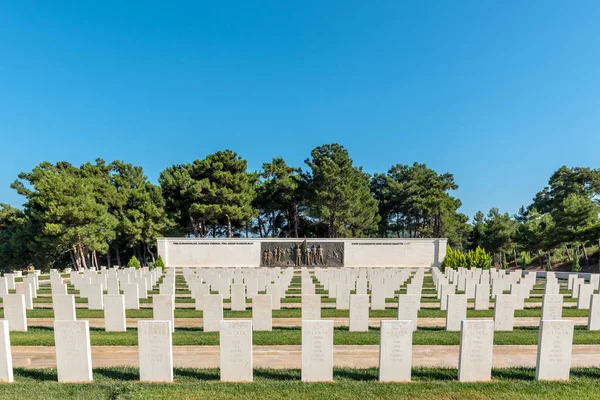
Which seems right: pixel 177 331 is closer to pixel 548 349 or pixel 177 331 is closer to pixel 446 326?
pixel 446 326

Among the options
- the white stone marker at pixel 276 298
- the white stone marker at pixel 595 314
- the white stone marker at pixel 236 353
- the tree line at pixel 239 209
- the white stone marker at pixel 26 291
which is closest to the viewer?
the white stone marker at pixel 236 353

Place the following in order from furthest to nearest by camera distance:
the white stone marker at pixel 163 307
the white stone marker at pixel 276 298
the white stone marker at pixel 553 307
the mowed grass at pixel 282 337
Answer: the white stone marker at pixel 276 298 → the white stone marker at pixel 553 307 → the white stone marker at pixel 163 307 → the mowed grass at pixel 282 337

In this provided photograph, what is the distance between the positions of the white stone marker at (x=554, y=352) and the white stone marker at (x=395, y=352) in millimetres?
2082

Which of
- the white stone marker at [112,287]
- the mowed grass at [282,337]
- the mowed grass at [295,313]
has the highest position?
the mowed grass at [282,337]

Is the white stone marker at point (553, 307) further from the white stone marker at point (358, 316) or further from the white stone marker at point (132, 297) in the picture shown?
the white stone marker at point (132, 297)

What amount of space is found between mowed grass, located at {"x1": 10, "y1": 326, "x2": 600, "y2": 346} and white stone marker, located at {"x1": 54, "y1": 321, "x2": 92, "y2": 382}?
193cm

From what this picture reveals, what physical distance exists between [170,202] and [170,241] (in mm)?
7838

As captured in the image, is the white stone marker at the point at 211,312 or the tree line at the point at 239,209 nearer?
the white stone marker at the point at 211,312

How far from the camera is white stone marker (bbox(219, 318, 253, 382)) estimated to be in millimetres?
4957

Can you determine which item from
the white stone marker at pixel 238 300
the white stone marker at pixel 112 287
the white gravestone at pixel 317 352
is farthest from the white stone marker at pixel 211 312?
the white stone marker at pixel 112 287

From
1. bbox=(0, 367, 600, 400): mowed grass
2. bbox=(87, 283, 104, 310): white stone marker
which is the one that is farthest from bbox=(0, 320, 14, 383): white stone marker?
bbox=(87, 283, 104, 310): white stone marker

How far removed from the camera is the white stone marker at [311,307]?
8.17 m

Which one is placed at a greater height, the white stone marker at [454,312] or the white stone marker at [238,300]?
the white stone marker at [454,312]

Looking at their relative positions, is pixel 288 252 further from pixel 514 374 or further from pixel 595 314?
pixel 514 374
